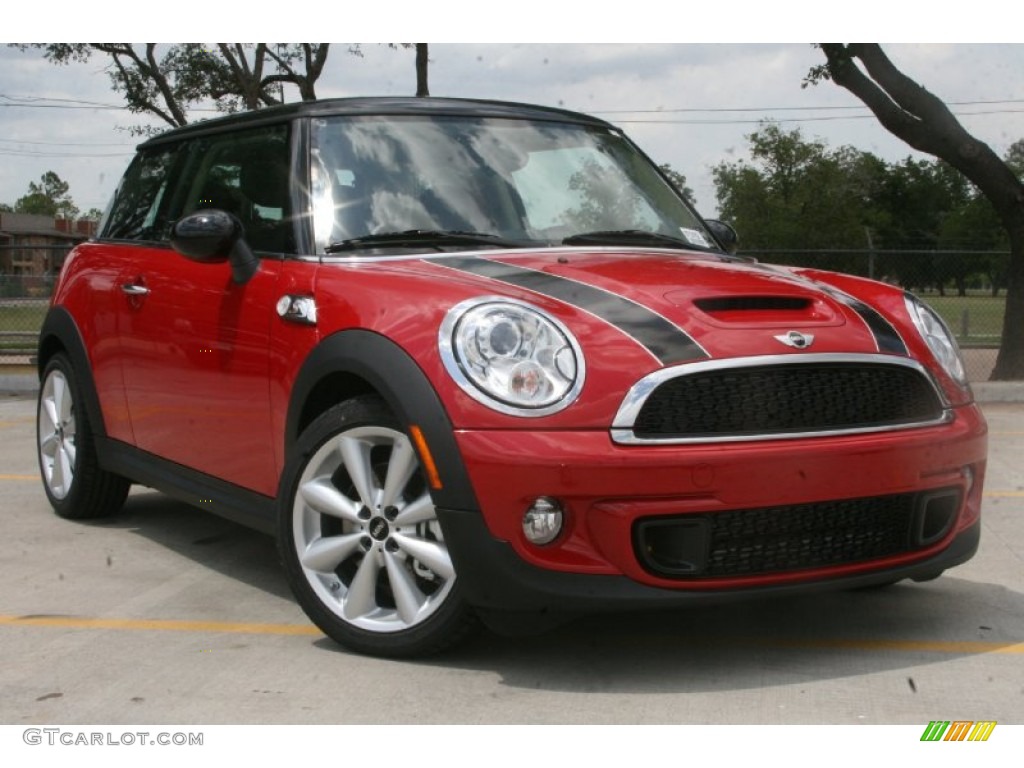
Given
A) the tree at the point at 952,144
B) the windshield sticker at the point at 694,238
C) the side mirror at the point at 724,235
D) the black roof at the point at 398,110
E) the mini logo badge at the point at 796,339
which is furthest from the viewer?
the tree at the point at 952,144

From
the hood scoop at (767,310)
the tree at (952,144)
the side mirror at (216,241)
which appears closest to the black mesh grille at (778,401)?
the hood scoop at (767,310)

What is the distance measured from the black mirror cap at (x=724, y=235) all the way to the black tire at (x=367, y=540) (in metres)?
1.97

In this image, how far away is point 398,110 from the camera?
495 centimetres

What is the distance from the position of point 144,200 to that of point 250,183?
116 centimetres

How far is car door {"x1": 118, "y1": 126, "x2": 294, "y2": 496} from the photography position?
15.3ft

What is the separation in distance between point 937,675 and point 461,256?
5.99 feet

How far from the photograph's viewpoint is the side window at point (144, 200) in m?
5.83

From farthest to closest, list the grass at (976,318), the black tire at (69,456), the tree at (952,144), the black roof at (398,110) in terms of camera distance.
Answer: the grass at (976,318)
the tree at (952,144)
the black tire at (69,456)
the black roof at (398,110)

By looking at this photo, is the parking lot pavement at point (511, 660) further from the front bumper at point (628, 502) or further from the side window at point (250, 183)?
the side window at point (250, 183)

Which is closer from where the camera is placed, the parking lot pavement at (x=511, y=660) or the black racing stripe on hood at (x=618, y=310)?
the parking lot pavement at (x=511, y=660)

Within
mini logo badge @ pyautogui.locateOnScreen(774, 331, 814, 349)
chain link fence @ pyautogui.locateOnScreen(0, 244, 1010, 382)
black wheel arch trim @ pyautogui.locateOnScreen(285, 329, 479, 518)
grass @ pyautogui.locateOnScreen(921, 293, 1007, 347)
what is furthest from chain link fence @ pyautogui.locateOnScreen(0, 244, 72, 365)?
mini logo badge @ pyautogui.locateOnScreen(774, 331, 814, 349)

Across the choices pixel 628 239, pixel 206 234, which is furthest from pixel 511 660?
pixel 206 234

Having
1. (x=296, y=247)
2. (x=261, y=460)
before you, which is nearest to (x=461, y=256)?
(x=296, y=247)
